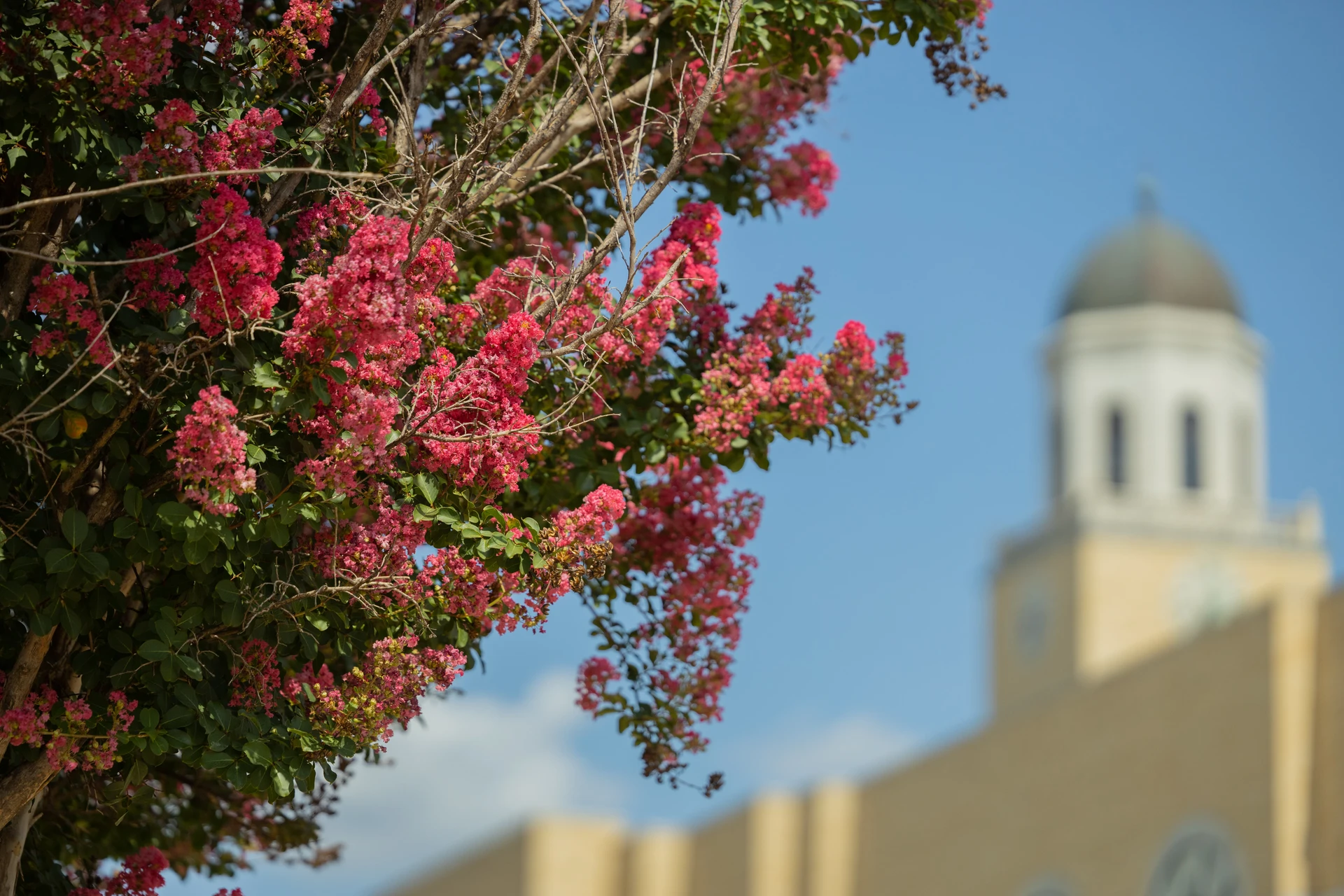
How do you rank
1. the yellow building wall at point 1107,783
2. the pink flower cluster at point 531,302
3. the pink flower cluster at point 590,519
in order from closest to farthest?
the pink flower cluster at point 590,519, the pink flower cluster at point 531,302, the yellow building wall at point 1107,783

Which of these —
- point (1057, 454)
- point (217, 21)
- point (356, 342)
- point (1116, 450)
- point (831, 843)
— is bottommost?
point (356, 342)

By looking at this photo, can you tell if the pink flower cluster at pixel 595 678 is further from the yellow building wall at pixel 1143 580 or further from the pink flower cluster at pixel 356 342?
the yellow building wall at pixel 1143 580

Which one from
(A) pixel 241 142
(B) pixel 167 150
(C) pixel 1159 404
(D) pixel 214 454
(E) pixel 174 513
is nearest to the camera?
(D) pixel 214 454

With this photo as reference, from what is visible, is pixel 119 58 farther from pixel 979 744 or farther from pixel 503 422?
pixel 979 744

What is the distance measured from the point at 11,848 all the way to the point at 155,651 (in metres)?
0.76

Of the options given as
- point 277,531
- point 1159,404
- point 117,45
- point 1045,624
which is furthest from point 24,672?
point 1159,404

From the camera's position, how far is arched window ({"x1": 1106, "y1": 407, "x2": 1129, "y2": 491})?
73625 mm

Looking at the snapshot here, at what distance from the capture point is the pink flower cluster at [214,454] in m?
4.56

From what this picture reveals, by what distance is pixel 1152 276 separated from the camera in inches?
3103

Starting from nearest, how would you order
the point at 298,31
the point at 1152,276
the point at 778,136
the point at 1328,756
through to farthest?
the point at 298,31, the point at 778,136, the point at 1328,756, the point at 1152,276

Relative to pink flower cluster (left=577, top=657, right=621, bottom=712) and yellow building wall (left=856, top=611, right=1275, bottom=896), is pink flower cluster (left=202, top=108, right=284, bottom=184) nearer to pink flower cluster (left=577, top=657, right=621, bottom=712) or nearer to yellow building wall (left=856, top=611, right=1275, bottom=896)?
pink flower cluster (left=577, top=657, right=621, bottom=712)

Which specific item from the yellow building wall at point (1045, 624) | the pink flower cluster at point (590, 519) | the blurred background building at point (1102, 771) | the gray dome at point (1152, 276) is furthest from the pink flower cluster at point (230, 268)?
the gray dome at point (1152, 276)

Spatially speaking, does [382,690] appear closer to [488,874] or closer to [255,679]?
[255,679]

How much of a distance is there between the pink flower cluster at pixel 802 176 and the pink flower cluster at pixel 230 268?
121 inches
